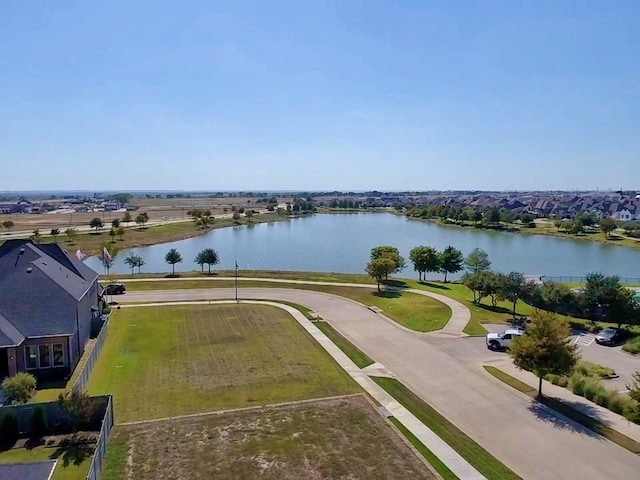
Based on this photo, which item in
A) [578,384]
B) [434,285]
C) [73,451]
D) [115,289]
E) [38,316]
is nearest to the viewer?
[73,451]

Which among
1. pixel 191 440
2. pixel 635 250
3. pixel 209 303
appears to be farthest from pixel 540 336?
pixel 635 250

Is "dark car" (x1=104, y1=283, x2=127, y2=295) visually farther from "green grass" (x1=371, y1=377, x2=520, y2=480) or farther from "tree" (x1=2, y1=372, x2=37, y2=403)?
"green grass" (x1=371, y1=377, x2=520, y2=480)

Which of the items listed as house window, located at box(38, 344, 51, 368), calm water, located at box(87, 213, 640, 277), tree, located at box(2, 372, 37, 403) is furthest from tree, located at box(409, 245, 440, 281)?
tree, located at box(2, 372, 37, 403)

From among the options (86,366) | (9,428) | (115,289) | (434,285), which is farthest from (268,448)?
(434,285)

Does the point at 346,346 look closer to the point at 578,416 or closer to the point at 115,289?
the point at 578,416

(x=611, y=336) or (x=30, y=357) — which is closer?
(x=30, y=357)

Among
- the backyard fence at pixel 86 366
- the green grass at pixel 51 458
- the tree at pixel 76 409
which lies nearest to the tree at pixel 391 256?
the backyard fence at pixel 86 366

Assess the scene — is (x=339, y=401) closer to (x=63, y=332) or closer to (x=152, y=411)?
(x=152, y=411)
